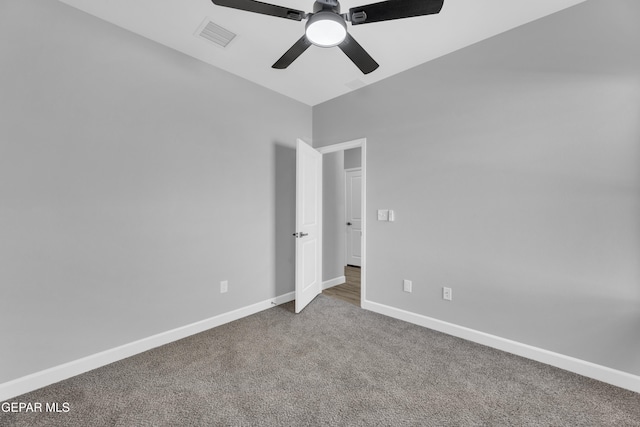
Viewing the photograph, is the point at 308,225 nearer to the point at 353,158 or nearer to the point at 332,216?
the point at 332,216

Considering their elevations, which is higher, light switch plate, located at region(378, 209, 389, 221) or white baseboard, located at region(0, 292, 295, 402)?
light switch plate, located at region(378, 209, 389, 221)

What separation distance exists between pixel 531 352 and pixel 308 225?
2.46m

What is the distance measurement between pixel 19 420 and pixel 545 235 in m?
3.77

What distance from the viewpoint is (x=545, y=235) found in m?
2.13

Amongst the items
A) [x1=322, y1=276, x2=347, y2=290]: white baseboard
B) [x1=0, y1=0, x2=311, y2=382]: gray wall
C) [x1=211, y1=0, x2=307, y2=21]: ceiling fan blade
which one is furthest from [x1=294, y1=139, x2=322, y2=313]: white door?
[x1=211, y1=0, x2=307, y2=21]: ceiling fan blade

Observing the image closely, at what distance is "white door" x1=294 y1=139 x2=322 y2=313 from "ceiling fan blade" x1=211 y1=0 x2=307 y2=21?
59.7 inches

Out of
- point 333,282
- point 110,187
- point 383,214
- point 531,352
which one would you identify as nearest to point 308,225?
point 383,214

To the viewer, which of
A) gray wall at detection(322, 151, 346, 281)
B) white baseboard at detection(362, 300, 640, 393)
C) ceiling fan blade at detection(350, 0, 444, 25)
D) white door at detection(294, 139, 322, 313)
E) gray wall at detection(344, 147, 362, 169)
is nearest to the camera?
ceiling fan blade at detection(350, 0, 444, 25)

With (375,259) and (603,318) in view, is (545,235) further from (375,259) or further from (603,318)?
(375,259)

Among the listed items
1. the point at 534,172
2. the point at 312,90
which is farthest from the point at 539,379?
the point at 312,90

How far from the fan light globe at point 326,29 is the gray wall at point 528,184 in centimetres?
150

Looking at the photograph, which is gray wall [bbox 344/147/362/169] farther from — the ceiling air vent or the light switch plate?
the ceiling air vent

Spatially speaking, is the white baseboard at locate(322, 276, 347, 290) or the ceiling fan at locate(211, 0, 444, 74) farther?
the white baseboard at locate(322, 276, 347, 290)

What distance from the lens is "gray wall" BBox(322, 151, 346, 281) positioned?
4133mm
